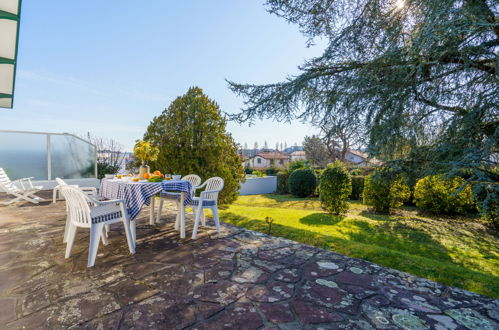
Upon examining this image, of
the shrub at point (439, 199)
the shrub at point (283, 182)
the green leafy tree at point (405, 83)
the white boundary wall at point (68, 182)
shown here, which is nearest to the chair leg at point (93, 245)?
the green leafy tree at point (405, 83)

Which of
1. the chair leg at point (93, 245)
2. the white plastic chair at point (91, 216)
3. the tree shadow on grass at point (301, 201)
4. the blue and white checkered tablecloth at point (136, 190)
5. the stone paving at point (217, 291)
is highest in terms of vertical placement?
the blue and white checkered tablecloth at point (136, 190)

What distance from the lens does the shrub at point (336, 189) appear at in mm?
6465

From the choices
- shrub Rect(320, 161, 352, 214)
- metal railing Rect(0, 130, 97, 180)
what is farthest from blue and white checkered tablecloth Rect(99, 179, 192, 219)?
metal railing Rect(0, 130, 97, 180)

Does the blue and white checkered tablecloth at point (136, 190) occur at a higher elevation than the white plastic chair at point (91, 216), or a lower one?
higher

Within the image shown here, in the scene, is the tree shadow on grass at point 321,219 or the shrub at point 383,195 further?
the shrub at point 383,195

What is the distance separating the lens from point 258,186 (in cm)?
1593

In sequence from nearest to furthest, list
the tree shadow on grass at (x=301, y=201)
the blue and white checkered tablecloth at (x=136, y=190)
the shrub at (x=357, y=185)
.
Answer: the blue and white checkered tablecloth at (x=136, y=190)
the tree shadow on grass at (x=301, y=201)
the shrub at (x=357, y=185)

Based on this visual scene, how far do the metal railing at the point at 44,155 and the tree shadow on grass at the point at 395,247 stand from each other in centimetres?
683

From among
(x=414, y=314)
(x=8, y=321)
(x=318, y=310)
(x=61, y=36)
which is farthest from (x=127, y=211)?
(x=61, y=36)

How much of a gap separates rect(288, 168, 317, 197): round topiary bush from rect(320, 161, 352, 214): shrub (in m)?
6.38

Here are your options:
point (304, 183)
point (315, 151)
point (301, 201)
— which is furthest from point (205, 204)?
point (315, 151)

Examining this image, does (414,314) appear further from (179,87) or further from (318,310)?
(179,87)

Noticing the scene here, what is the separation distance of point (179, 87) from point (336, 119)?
4506mm

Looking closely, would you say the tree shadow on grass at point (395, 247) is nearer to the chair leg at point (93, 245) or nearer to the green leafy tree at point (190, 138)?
the green leafy tree at point (190, 138)
